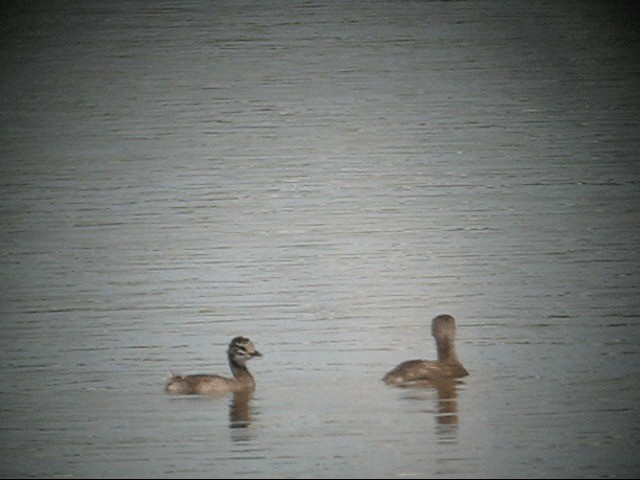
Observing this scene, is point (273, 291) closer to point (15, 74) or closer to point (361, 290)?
point (361, 290)

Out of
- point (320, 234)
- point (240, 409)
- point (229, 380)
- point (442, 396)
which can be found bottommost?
point (240, 409)

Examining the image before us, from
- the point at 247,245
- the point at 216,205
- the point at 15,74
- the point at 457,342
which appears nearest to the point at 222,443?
the point at 457,342

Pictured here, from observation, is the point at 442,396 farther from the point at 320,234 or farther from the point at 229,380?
the point at 320,234

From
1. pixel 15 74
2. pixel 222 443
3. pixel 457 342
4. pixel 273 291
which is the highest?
pixel 15 74

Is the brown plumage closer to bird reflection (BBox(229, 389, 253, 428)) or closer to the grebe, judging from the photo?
bird reflection (BBox(229, 389, 253, 428))

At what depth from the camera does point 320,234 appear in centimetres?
897

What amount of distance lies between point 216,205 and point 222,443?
4.29 m

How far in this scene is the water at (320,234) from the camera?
18.2 ft

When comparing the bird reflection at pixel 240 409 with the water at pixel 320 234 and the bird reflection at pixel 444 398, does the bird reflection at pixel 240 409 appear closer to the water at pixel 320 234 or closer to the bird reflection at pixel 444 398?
the water at pixel 320 234

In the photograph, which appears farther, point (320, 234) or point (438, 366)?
point (320, 234)

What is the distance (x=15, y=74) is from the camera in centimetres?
1180

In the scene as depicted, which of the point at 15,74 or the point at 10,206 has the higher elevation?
the point at 15,74

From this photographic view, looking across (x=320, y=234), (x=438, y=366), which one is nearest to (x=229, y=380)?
(x=438, y=366)

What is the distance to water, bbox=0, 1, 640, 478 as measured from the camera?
18.2ft
